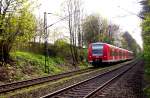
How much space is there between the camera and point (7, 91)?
17.0 metres

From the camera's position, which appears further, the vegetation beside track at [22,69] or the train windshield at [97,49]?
the train windshield at [97,49]

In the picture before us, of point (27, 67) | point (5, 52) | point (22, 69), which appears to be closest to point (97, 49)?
point (27, 67)

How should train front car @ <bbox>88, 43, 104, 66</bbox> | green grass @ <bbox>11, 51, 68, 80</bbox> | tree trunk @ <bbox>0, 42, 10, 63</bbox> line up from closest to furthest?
green grass @ <bbox>11, 51, 68, 80</bbox>, tree trunk @ <bbox>0, 42, 10, 63</bbox>, train front car @ <bbox>88, 43, 104, 66</bbox>

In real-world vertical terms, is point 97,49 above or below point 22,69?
above

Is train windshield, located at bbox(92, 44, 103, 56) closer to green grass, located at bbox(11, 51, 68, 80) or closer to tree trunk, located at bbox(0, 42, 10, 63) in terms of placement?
green grass, located at bbox(11, 51, 68, 80)

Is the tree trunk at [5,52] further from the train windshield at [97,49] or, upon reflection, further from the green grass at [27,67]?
the train windshield at [97,49]

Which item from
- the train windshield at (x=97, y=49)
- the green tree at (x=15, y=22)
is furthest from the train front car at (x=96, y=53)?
the green tree at (x=15, y=22)

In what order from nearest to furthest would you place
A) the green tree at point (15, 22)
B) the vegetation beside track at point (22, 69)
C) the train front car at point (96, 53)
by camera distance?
the vegetation beside track at point (22, 69) → the green tree at point (15, 22) → the train front car at point (96, 53)

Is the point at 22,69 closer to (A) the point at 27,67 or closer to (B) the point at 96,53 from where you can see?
(A) the point at 27,67

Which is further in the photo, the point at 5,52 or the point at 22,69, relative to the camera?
the point at 5,52

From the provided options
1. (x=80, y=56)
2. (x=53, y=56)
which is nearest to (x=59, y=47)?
(x=53, y=56)

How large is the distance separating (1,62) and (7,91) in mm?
12313

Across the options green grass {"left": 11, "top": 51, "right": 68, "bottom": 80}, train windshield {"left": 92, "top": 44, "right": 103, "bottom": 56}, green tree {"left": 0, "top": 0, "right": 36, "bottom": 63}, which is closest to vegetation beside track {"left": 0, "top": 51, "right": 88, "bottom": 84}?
green grass {"left": 11, "top": 51, "right": 68, "bottom": 80}

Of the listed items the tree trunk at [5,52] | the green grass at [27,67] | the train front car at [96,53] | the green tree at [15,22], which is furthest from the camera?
the train front car at [96,53]
